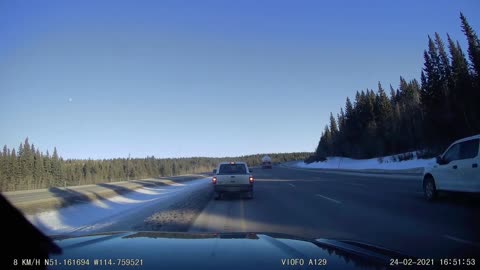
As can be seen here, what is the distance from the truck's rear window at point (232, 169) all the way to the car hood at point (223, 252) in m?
13.9

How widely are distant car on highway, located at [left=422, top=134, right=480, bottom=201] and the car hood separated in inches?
336

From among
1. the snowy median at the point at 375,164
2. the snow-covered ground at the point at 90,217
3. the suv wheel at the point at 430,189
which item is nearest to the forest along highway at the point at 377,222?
the suv wheel at the point at 430,189

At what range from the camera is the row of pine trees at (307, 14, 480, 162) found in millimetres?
53281

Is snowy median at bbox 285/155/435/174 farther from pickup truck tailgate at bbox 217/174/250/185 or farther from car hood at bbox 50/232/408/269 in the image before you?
car hood at bbox 50/232/408/269

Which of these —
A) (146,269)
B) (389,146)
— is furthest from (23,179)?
(146,269)

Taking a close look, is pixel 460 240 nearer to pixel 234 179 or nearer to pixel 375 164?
pixel 234 179

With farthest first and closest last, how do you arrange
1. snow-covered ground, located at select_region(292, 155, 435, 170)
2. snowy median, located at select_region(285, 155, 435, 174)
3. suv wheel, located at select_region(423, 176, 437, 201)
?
snow-covered ground, located at select_region(292, 155, 435, 170), snowy median, located at select_region(285, 155, 435, 174), suv wheel, located at select_region(423, 176, 437, 201)

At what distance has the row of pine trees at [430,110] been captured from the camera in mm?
53281

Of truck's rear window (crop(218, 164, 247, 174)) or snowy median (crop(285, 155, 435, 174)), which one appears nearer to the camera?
truck's rear window (crop(218, 164, 247, 174))

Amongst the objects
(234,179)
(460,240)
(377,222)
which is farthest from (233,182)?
(460,240)

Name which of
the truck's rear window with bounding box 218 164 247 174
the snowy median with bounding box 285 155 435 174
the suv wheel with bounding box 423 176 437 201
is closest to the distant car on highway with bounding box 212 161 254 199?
the truck's rear window with bounding box 218 164 247 174

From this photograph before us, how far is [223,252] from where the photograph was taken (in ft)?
15.4

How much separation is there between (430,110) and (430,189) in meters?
51.0

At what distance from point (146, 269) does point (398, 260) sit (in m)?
2.55
